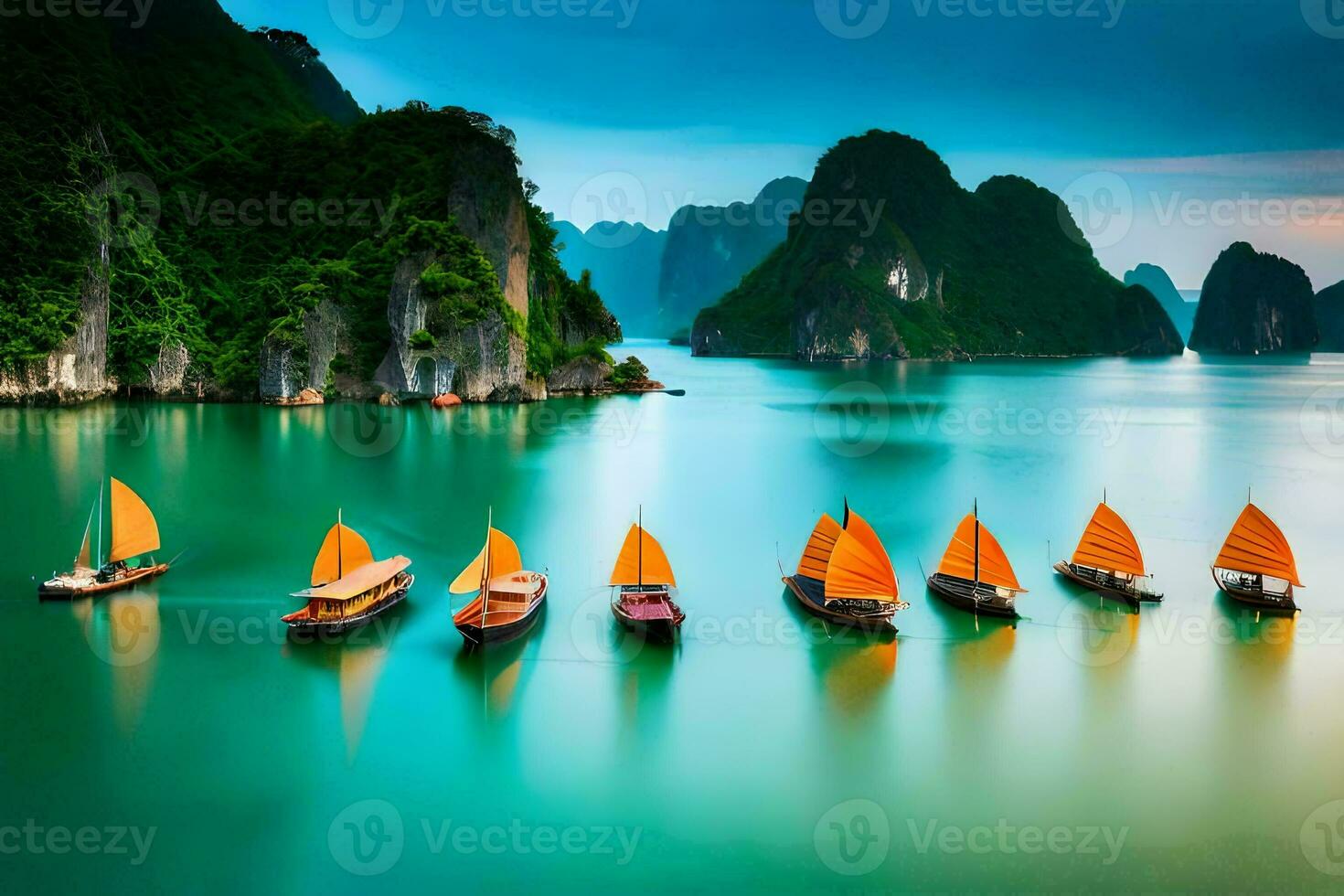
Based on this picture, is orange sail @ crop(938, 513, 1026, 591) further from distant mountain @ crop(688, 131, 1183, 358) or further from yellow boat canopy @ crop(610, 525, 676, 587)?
distant mountain @ crop(688, 131, 1183, 358)

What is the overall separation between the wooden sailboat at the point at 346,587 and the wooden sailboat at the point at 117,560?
12.0 feet

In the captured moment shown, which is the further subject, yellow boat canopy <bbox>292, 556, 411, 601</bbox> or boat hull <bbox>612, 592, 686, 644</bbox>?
boat hull <bbox>612, 592, 686, 644</bbox>

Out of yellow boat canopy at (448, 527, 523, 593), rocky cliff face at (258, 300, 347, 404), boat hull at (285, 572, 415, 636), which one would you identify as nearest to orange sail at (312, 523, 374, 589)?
boat hull at (285, 572, 415, 636)

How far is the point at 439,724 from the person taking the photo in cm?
1239

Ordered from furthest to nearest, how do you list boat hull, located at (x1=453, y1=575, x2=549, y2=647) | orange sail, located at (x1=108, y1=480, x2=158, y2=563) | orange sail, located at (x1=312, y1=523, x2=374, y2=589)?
1. orange sail, located at (x1=108, y1=480, x2=158, y2=563)
2. orange sail, located at (x1=312, y1=523, x2=374, y2=589)
3. boat hull, located at (x1=453, y1=575, x2=549, y2=647)

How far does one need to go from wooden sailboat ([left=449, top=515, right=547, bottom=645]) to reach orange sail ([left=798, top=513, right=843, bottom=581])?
5.04m

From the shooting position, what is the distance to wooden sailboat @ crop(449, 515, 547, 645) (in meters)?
14.7

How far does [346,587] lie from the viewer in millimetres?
15547

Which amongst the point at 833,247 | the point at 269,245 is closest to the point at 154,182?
the point at 269,245

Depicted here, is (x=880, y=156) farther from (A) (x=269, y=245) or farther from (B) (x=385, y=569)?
(B) (x=385, y=569)

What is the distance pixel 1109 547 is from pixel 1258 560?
2.62 metres

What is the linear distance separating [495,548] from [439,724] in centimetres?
424

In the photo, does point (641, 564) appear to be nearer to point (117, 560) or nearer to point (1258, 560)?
point (117, 560)

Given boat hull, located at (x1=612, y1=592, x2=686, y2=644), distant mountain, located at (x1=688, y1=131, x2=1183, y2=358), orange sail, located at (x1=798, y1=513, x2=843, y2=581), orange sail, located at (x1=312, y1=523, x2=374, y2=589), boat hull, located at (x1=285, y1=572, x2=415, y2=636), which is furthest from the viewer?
distant mountain, located at (x1=688, y1=131, x2=1183, y2=358)
